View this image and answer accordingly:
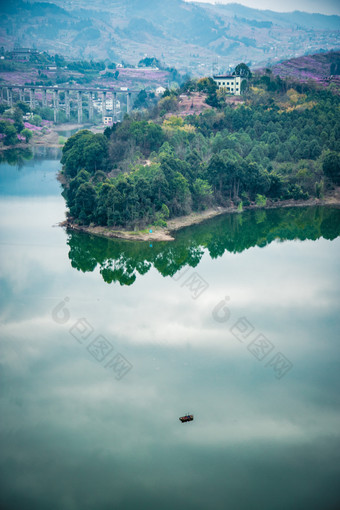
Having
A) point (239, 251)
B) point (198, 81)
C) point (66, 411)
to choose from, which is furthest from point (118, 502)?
point (198, 81)

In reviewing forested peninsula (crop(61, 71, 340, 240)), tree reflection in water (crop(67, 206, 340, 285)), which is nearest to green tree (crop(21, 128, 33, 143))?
forested peninsula (crop(61, 71, 340, 240))

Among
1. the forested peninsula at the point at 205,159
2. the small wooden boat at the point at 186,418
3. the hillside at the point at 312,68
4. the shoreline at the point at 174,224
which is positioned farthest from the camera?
the hillside at the point at 312,68

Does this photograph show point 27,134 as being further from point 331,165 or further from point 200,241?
point 200,241

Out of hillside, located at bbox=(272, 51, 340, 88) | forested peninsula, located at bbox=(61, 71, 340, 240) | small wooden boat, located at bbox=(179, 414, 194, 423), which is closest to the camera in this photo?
small wooden boat, located at bbox=(179, 414, 194, 423)

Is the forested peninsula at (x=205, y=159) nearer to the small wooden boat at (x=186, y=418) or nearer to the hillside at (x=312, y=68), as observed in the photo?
the hillside at (x=312, y=68)

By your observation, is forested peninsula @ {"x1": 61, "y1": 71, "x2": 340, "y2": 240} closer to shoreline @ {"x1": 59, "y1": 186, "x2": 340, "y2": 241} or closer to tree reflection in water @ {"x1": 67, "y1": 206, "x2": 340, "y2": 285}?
shoreline @ {"x1": 59, "y1": 186, "x2": 340, "y2": 241}

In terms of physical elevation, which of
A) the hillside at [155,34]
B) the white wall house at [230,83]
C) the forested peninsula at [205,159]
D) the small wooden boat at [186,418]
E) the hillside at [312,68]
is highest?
the hillside at [155,34]

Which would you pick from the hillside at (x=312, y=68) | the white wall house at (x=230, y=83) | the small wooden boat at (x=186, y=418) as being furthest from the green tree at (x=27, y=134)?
the small wooden boat at (x=186, y=418)
